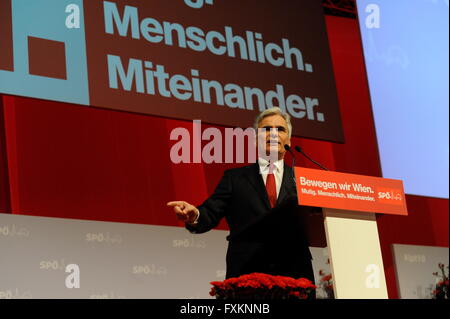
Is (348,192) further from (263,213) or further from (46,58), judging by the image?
(46,58)

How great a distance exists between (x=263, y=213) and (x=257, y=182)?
320 mm

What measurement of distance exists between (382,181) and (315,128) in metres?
2.58

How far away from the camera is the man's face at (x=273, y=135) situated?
9.71ft

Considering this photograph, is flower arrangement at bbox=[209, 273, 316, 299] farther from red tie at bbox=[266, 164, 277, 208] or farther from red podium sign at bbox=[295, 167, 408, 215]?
red tie at bbox=[266, 164, 277, 208]

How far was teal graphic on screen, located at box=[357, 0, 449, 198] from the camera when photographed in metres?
5.59

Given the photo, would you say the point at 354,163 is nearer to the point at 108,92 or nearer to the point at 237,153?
the point at 237,153

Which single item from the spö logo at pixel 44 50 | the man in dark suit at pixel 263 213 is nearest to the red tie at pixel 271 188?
the man in dark suit at pixel 263 213

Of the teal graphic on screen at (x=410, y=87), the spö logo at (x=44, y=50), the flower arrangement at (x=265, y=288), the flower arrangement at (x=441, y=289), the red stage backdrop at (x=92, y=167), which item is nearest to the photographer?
the flower arrangement at (x=265, y=288)

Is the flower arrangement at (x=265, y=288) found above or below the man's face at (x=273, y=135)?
below

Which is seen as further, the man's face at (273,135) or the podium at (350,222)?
the man's face at (273,135)

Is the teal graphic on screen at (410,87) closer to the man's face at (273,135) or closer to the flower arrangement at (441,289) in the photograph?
the flower arrangement at (441,289)

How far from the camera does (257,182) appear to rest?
9.57 feet

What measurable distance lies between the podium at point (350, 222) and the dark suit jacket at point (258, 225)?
10 cm

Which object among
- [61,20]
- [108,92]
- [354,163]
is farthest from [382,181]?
[354,163]
